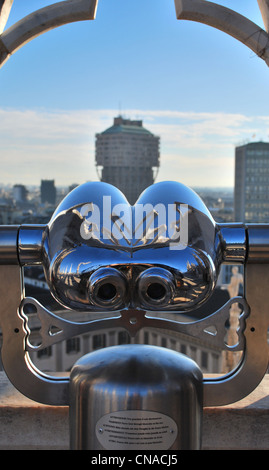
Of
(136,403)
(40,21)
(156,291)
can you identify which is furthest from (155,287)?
(40,21)

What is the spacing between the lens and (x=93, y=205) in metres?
0.74

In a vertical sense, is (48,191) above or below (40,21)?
above

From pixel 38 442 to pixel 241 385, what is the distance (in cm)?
44

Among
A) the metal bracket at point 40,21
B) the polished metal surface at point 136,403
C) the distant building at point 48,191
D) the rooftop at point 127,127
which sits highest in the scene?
the rooftop at point 127,127

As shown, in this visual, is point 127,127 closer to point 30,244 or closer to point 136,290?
point 30,244

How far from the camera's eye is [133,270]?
698 millimetres

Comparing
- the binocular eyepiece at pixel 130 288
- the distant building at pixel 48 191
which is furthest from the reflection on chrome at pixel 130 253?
the distant building at pixel 48 191

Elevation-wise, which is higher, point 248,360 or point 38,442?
point 248,360

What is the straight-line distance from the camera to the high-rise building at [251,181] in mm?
24172

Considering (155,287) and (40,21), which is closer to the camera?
(155,287)

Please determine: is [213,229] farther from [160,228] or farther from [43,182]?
[43,182]

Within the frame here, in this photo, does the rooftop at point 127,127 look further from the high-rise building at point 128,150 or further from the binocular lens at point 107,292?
the binocular lens at point 107,292

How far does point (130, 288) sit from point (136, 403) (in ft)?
0.48
